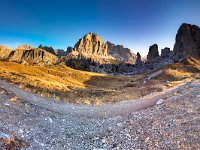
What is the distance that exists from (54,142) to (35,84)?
25807 millimetres

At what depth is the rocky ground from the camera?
671 inches

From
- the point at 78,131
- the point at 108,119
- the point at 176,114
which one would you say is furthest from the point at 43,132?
the point at 176,114

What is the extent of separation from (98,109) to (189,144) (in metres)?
18.1

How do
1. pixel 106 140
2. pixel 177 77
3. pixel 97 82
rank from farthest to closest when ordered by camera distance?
1. pixel 97 82
2. pixel 177 77
3. pixel 106 140

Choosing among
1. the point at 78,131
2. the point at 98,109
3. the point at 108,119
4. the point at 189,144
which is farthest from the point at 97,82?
the point at 189,144

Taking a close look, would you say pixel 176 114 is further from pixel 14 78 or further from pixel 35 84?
pixel 14 78

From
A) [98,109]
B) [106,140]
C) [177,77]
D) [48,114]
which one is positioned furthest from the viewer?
[177,77]

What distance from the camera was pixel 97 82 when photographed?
83.2 m

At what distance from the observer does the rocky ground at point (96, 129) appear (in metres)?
17.0

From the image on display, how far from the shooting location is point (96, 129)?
76.0 feet

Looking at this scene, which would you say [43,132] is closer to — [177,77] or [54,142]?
[54,142]

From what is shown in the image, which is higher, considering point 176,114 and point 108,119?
point 176,114

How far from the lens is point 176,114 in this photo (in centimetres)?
2295

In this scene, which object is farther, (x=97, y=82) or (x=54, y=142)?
(x=97, y=82)
